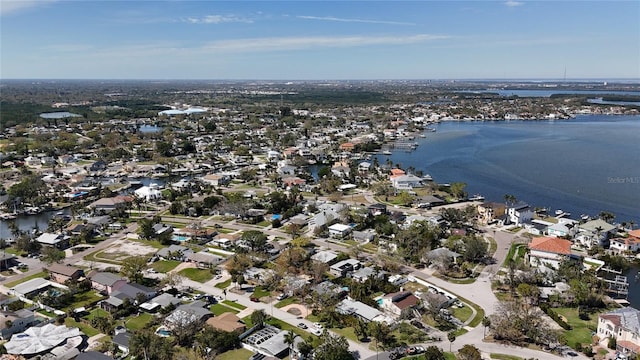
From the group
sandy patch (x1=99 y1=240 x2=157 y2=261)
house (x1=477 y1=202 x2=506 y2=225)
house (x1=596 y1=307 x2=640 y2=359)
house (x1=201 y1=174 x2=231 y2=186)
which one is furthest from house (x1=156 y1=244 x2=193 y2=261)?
house (x1=596 y1=307 x2=640 y2=359)

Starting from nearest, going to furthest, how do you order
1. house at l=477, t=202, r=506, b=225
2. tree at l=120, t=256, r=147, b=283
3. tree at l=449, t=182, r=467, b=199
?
tree at l=120, t=256, r=147, b=283 → house at l=477, t=202, r=506, b=225 → tree at l=449, t=182, r=467, b=199

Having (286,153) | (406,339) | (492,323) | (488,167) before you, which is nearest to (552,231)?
(492,323)

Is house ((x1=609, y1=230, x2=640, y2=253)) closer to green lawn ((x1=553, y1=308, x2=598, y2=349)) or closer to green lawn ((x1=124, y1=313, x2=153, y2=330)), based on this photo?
green lawn ((x1=553, y1=308, x2=598, y2=349))

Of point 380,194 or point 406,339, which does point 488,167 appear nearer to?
point 380,194

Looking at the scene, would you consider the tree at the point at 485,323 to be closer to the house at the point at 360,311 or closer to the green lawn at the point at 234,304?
the house at the point at 360,311

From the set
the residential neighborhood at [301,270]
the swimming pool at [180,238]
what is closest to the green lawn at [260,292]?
the residential neighborhood at [301,270]

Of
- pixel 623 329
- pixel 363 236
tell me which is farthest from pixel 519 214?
pixel 623 329
